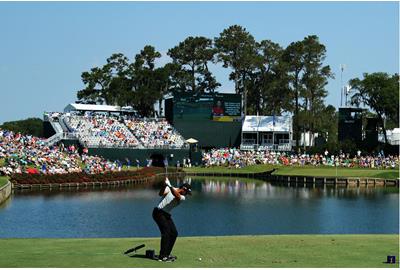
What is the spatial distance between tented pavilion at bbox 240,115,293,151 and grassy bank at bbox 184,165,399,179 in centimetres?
1376

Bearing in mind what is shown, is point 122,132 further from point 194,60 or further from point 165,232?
point 165,232

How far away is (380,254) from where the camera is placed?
Answer: 59.2 ft

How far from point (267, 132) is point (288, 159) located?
11951mm

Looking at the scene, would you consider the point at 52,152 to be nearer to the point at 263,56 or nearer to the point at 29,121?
the point at 263,56

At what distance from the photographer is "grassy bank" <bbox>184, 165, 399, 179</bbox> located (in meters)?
74.2

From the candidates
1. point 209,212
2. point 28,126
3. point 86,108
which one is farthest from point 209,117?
point 28,126

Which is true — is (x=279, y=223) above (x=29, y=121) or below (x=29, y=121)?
below

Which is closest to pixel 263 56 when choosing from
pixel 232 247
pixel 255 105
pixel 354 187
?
pixel 255 105

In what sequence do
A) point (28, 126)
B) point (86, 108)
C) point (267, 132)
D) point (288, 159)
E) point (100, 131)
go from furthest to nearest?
point (28, 126)
point (86, 108)
point (267, 132)
point (288, 159)
point (100, 131)

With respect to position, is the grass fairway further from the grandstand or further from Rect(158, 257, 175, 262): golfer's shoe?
the grandstand

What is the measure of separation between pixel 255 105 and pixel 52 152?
4994 centimetres

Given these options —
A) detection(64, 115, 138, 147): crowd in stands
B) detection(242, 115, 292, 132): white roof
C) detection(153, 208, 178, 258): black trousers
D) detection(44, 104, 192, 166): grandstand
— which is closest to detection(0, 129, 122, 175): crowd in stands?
detection(44, 104, 192, 166): grandstand

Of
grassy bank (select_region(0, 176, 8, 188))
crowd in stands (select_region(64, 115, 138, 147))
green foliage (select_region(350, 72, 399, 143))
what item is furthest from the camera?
green foliage (select_region(350, 72, 399, 143))

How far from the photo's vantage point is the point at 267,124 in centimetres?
10100
